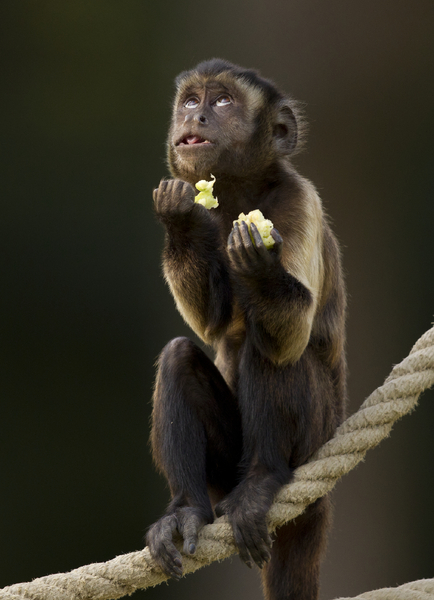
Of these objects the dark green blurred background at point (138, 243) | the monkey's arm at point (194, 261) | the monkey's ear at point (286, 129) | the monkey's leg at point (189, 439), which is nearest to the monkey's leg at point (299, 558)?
the monkey's leg at point (189, 439)

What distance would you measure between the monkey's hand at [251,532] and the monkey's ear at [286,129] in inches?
90.3

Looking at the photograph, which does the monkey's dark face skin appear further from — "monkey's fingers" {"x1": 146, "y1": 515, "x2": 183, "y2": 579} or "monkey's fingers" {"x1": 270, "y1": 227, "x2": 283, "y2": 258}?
"monkey's fingers" {"x1": 146, "y1": 515, "x2": 183, "y2": 579}

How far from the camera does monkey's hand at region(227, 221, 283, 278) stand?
332 centimetres

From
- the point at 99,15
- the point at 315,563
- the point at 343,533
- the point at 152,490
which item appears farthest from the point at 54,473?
the point at 99,15

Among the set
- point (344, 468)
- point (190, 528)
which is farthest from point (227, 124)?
point (190, 528)

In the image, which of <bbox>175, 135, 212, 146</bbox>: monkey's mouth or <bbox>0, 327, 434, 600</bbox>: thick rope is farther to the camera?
<bbox>175, 135, 212, 146</bbox>: monkey's mouth

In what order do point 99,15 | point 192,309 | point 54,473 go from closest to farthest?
1. point 192,309
2. point 54,473
3. point 99,15

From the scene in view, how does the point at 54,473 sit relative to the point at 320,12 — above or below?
below

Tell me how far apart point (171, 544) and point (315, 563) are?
1145 millimetres

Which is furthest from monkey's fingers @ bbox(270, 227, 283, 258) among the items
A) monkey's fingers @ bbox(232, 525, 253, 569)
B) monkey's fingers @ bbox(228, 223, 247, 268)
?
monkey's fingers @ bbox(232, 525, 253, 569)

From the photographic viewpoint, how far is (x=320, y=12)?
301 inches

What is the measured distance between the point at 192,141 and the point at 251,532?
227 centimetres

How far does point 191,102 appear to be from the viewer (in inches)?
176

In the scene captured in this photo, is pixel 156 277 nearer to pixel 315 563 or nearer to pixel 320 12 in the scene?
pixel 320 12
